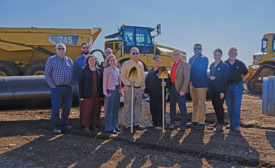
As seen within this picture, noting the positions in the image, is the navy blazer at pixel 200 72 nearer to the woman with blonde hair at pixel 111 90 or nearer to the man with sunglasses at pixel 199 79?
the man with sunglasses at pixel 199 79

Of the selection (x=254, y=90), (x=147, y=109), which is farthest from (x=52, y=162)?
(x=254, y=90)

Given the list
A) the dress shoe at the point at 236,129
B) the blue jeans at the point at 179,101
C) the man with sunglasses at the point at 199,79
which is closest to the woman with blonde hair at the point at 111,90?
the blue jeans at the point at 179,101

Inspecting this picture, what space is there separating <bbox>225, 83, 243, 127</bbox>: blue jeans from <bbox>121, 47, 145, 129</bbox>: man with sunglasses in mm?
1729

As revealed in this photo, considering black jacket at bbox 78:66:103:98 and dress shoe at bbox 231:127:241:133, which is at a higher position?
black jacket at bbox 78:66:103:98

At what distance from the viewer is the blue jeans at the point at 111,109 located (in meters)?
4.38

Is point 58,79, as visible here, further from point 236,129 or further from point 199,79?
point 236,129

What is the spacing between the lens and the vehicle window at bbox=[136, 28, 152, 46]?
11.2m

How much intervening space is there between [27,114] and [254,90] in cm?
1124

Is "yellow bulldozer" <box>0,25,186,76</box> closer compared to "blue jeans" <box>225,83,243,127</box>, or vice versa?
"blue jeans" <box>225,83,243,127</box>

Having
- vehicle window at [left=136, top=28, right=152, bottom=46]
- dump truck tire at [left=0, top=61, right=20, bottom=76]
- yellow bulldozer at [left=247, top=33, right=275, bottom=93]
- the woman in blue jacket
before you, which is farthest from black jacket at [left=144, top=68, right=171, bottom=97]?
yellow bulldozer at [left=247, top=33, right=275, bottom=93]

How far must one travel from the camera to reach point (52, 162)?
119 inches

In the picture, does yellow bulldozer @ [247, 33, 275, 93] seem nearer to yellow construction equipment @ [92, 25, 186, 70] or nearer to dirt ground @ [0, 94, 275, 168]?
yellow construction equipment @ [92, 25, 186, 70]

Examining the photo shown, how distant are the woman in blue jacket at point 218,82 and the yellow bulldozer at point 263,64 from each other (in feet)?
30.0

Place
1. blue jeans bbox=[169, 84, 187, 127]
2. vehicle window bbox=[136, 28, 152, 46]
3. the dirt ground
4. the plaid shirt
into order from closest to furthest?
the dirt ground, the plaid shirt, blue jeans bbox=[169, 84, 187, 127], vehicle window bbox=[136, 28, 152, 46]
